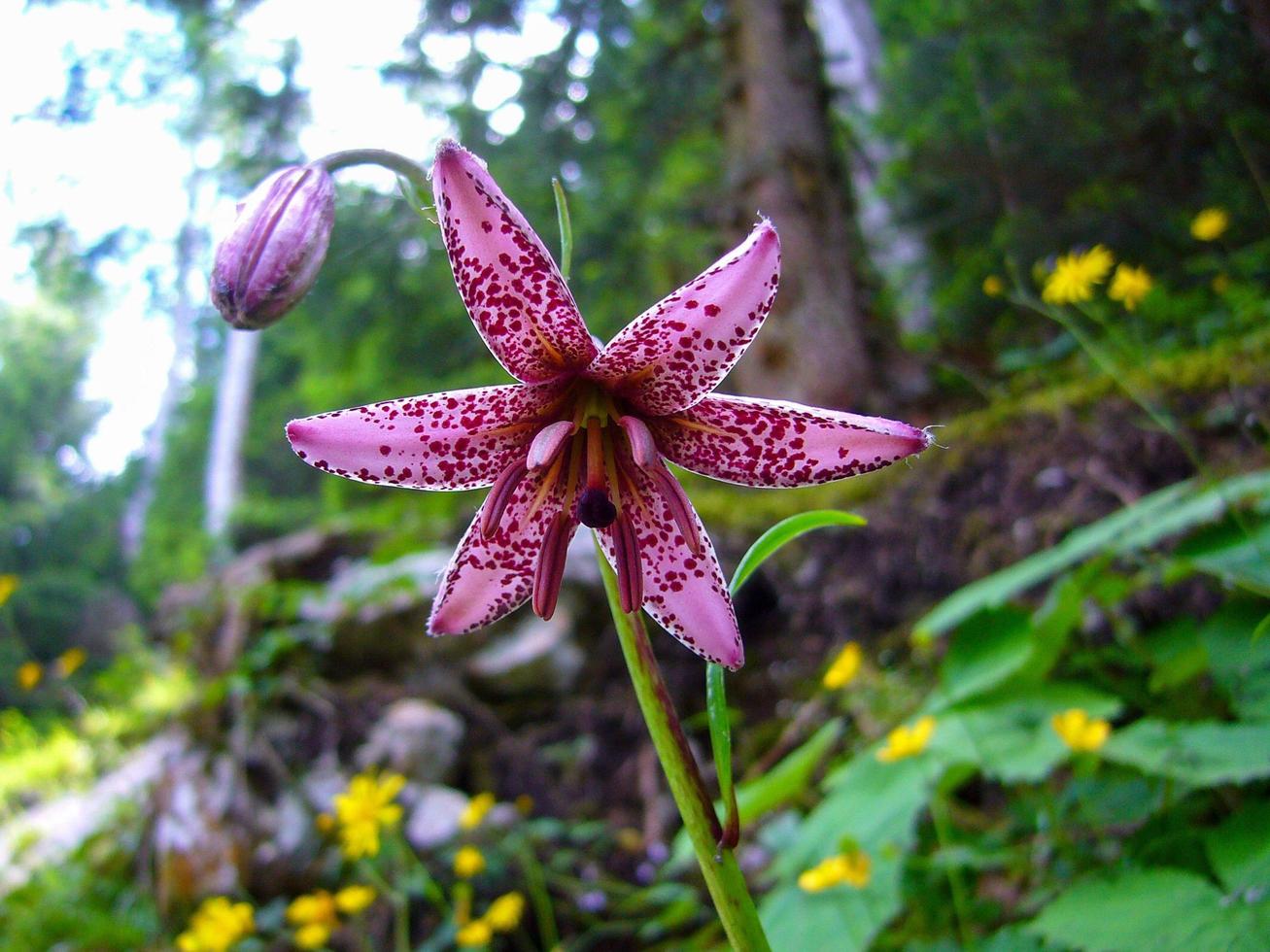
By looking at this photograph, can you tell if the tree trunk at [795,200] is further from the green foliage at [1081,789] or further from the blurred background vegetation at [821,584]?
the green foliage at [1081,789]

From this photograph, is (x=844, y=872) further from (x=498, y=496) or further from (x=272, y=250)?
(x=272, y=250)

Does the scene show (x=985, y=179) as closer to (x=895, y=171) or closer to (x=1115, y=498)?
(x=895, y=171)

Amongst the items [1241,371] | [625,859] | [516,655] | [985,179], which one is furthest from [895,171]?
[625,859]

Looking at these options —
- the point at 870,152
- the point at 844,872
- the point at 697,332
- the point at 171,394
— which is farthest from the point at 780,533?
the point at 171,394

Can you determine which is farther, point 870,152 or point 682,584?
point 870,152

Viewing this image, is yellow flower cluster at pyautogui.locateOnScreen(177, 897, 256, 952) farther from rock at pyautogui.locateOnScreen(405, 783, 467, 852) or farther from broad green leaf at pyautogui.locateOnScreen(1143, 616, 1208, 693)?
broad green leaf at pyautogui.locateOnScreen(1143, 616, 1208, 693)

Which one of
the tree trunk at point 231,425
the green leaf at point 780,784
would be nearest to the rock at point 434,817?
the green leaf at point 780,784
